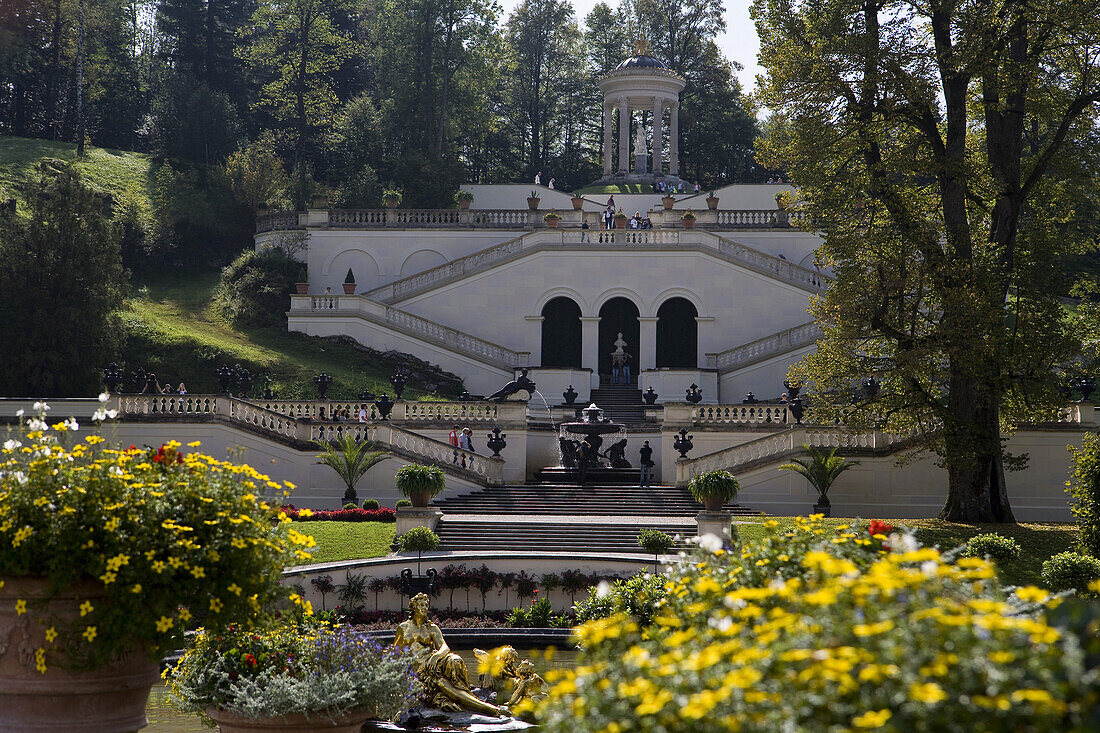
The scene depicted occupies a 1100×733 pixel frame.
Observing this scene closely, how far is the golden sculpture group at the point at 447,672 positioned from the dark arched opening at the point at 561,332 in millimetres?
33628

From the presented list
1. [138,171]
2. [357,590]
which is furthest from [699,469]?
[138,171]

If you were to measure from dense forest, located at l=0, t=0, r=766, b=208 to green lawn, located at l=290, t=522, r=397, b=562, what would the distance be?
99.1ft

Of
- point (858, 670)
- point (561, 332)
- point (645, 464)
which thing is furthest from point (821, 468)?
point (858, 670)

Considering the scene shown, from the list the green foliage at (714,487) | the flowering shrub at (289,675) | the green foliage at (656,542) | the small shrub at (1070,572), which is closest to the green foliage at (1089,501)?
the small shrub at (1070,572)

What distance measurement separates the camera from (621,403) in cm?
3981

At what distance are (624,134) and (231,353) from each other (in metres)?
28.1

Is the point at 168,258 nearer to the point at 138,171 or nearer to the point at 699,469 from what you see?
the point at 138,171

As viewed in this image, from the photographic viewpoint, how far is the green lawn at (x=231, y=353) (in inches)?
1495

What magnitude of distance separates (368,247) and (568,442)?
20945 mm

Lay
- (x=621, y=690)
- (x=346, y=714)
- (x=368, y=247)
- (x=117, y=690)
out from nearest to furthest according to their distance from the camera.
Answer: (x=621, y=690), (x=117, y=690), (x=346, y=714), (x=368, y=247)

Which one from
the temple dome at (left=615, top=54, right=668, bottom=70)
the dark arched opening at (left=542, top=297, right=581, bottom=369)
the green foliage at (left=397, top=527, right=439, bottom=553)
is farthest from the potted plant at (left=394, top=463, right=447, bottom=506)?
the temple dome at (left=615, top=54, right=668, bottom=70)

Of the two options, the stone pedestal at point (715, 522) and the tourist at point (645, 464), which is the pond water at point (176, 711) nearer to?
the stone pedestal at point (715, 522)

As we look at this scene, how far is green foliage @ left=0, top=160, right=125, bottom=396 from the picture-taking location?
33938 millimetres

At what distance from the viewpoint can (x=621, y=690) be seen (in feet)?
17.2
